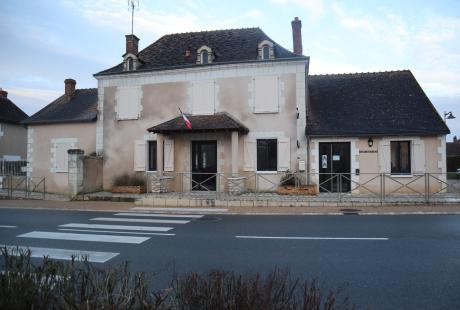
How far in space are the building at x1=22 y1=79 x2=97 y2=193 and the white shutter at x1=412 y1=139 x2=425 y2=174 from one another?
14.8m

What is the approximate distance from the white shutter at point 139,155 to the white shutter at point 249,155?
4.97 meters

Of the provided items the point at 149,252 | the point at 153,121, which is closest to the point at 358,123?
the point at 153,121

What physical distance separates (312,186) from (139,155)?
26.7ft

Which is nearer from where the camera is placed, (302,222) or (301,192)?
(302,222)

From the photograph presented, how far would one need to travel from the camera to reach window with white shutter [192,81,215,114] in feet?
48.5

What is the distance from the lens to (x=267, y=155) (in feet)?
46.5

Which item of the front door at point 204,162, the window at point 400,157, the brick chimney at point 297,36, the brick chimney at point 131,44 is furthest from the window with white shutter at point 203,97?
the window at point 400,157

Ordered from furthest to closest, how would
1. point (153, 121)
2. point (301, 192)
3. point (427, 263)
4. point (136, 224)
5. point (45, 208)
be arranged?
point (153, 121)
point (301, 192)
point (45, 208)
point (136, 224)
point (427, 263)

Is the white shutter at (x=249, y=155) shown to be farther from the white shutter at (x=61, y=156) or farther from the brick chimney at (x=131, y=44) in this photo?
the white shutter at (x=61, y=156)

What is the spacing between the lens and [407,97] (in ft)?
48.2

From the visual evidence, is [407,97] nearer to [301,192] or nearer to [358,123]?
[358,123]

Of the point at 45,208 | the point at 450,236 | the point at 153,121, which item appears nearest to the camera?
the point at 450,236

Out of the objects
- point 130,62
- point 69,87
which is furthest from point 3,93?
point 130,62

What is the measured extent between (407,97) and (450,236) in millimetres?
9907
